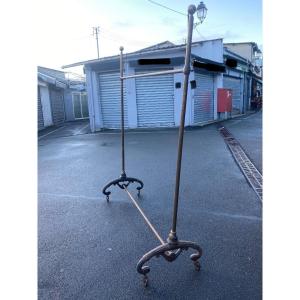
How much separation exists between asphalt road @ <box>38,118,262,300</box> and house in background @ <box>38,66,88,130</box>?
11.5 m

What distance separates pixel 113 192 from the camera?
14.8 ft

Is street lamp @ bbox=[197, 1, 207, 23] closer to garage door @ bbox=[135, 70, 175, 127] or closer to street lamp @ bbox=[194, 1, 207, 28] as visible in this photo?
street lamp @ bbox=[194, 1, 207, 28]

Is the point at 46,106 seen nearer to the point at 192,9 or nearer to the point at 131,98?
the point at 131,98

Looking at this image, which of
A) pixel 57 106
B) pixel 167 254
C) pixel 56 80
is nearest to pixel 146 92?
pixel 56 80

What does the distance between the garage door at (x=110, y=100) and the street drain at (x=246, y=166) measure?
6.17 metres

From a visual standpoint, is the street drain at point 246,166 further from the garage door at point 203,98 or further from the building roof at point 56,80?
the building roof at point 56,80

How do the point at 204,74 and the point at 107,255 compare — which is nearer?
the point at 107,255

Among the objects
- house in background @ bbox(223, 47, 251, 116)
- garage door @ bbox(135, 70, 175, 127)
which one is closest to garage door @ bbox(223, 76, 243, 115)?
house in background @ bbox(223, 47, 251, 116)

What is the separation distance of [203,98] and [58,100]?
10.8 meters
